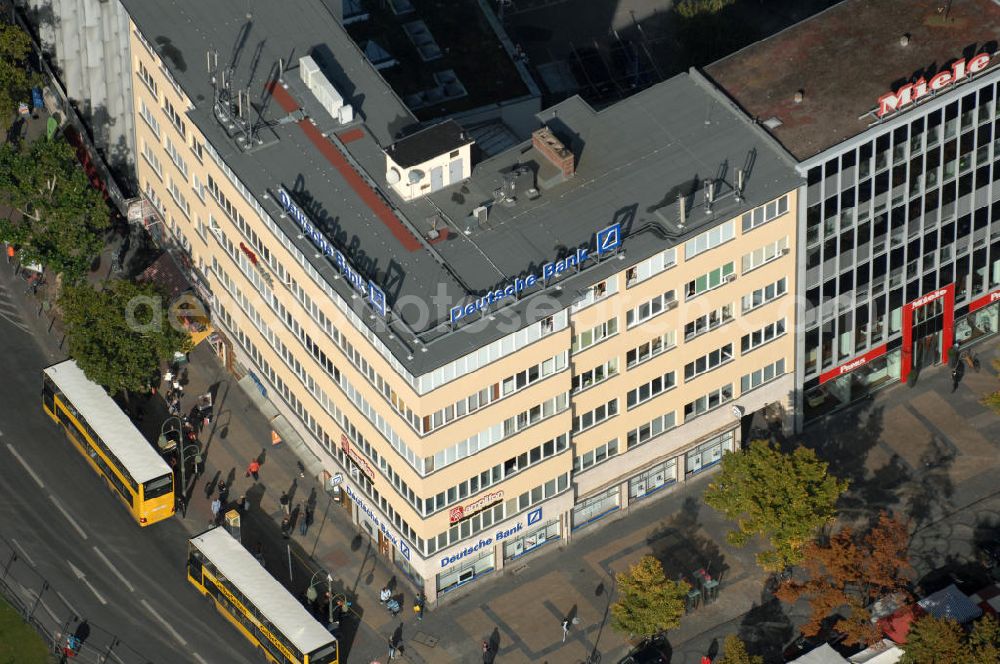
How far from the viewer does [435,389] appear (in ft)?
649

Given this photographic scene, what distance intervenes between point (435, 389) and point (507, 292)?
9.75 m

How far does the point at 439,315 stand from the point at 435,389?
6.08m

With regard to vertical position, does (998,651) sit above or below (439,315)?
below

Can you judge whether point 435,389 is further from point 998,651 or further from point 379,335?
point 998,651

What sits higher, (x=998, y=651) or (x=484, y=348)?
(x=484, y=348)

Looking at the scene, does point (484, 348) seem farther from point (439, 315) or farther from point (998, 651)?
point (998, 651)

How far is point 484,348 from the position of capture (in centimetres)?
19812

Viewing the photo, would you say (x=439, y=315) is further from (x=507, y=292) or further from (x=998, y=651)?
(x=998, y=651)

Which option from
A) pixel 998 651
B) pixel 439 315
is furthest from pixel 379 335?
pixel 998 651

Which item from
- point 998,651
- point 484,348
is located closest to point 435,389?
point 484,348

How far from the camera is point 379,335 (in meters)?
199

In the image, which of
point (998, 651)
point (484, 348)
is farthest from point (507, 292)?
point (998, 651)

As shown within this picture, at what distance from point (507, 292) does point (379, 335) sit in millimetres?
10796

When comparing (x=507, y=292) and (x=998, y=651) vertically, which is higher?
(x=507, y=292)
